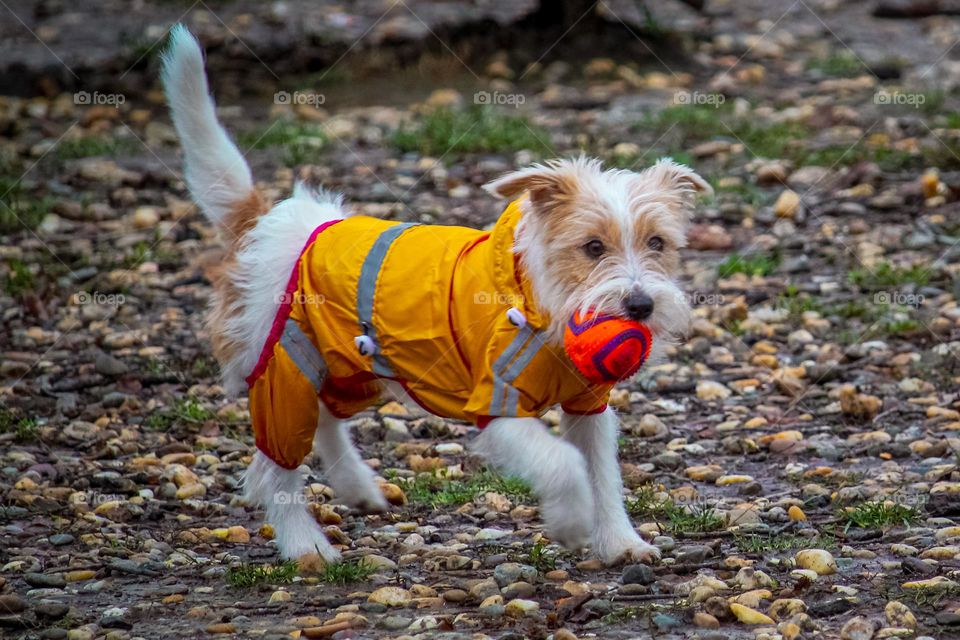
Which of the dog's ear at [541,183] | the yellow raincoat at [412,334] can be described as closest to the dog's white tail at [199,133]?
the yellow raincoat at [412,334]

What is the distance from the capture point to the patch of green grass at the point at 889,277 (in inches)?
307

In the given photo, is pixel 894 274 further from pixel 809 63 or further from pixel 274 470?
pixel 809 63

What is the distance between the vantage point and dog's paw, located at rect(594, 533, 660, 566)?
4.72 metres

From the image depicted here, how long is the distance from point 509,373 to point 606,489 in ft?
2.39

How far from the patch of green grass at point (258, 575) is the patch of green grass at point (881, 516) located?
2.06 meters

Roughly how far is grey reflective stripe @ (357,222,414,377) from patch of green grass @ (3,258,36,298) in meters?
4.02

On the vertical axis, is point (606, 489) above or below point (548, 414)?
below

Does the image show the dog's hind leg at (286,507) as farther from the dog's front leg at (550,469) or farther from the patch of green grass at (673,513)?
the patch of green grass at (673,513)

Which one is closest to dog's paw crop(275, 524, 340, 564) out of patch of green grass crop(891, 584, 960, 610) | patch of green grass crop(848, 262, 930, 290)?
patch of green grass crop(891, 584, 960, 610)

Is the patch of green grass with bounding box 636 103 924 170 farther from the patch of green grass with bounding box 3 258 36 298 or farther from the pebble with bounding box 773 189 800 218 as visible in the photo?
the patch of green grass with bounding box 3 258 36 298

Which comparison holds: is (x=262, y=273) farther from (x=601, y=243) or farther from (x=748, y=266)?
(x=748, y=266)

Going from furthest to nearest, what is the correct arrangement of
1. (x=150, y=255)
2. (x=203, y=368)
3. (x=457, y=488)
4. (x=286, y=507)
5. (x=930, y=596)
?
1. (x=150, y=255)
2. (x=203, y=368)
3. (x=457, y=488)
4. (x=286, y=507)
5. (x=930, y=596)

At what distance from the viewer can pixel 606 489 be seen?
490 cm

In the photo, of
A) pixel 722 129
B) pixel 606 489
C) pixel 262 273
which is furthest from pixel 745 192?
pixel 262 273
